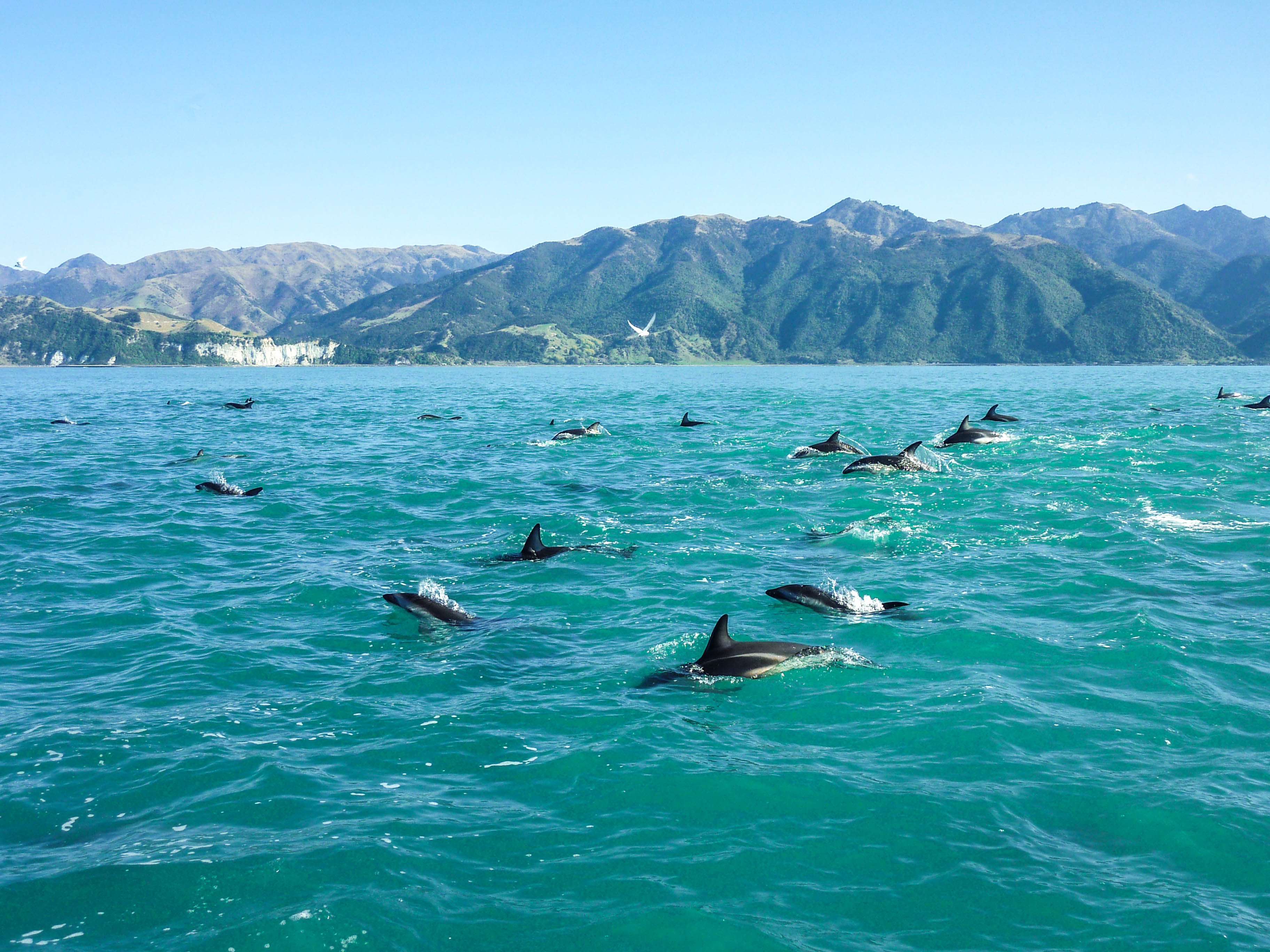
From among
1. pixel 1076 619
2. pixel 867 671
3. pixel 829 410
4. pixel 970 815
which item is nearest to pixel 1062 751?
pixel 970 815

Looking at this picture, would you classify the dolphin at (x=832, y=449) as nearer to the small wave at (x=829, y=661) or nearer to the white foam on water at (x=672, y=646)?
the white foam on water at (x=672, y=646)

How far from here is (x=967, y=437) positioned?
45.0m

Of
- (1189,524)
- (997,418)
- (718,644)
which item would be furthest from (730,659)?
(997,418)

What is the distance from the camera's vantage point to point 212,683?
1466 cm

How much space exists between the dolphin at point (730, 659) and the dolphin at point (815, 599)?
332 cm

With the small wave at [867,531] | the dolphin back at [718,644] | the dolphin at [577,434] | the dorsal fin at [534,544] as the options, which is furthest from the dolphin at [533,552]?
the dolphin at [577,434]

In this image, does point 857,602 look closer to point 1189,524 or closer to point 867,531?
point 867,531

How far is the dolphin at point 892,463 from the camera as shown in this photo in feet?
117

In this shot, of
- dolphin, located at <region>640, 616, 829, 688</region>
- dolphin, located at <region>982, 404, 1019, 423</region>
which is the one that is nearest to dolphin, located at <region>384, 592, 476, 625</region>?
dolphin, located at <region>640, 616, 829, 688</region>

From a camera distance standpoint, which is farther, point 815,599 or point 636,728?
point 815,599

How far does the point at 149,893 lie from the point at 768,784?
23.8 feet

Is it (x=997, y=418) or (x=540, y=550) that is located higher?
(x=997, y=418)

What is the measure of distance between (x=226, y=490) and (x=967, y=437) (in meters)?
36.8

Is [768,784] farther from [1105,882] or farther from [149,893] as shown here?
[149,893]
